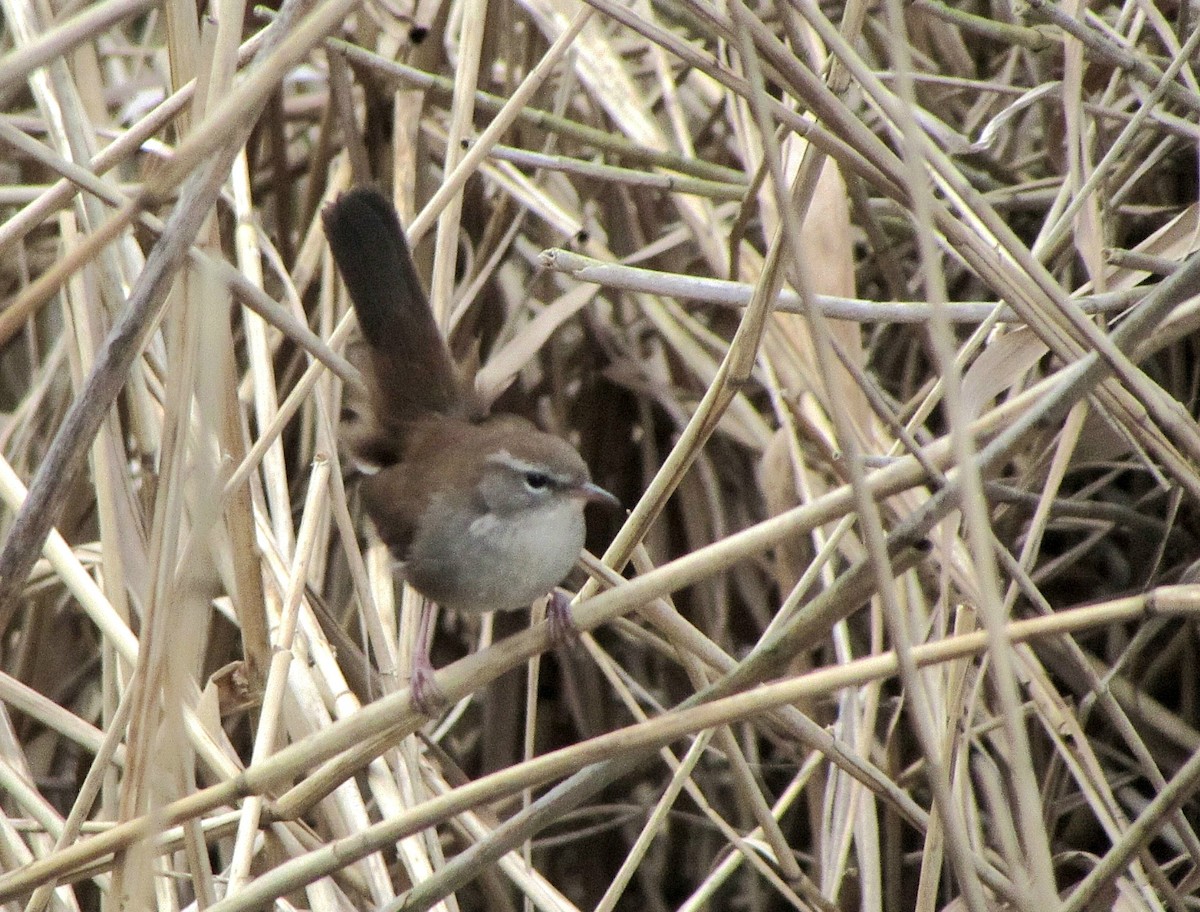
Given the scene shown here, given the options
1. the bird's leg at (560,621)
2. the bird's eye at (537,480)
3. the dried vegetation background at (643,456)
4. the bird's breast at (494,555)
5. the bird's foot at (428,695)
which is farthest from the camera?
the bird's eye at (537,480)

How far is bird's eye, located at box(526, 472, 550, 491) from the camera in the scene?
6.58 feet

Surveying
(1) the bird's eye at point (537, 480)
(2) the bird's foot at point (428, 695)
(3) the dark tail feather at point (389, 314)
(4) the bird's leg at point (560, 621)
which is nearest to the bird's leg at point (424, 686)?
(2) the bird's foot at point (428, 695)

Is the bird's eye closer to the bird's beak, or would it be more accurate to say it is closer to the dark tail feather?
the bird's beak

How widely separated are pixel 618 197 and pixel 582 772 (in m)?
1.61

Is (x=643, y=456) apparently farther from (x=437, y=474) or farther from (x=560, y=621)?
(x=560, y=621)

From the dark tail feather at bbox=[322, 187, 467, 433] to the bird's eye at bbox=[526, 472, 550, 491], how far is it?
0.84ft

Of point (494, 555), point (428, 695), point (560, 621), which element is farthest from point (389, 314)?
point (428, 695)

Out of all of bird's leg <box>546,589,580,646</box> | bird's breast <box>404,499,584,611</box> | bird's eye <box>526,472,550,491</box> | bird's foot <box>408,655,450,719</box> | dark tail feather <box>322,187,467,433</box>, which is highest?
dark tail feather <box>322,187,467,433</box>

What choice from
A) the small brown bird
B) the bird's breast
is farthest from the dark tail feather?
the bird's breast

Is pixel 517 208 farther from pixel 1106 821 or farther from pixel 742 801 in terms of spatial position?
pixel 1106 821

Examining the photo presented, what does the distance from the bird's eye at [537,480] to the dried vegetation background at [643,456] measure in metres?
0.17

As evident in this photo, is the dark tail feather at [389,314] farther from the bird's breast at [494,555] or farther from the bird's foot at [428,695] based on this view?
the bird's foot at [428,695]

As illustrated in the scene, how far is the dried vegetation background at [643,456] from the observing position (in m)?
1.36

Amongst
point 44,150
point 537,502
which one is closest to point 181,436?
point 44,150
